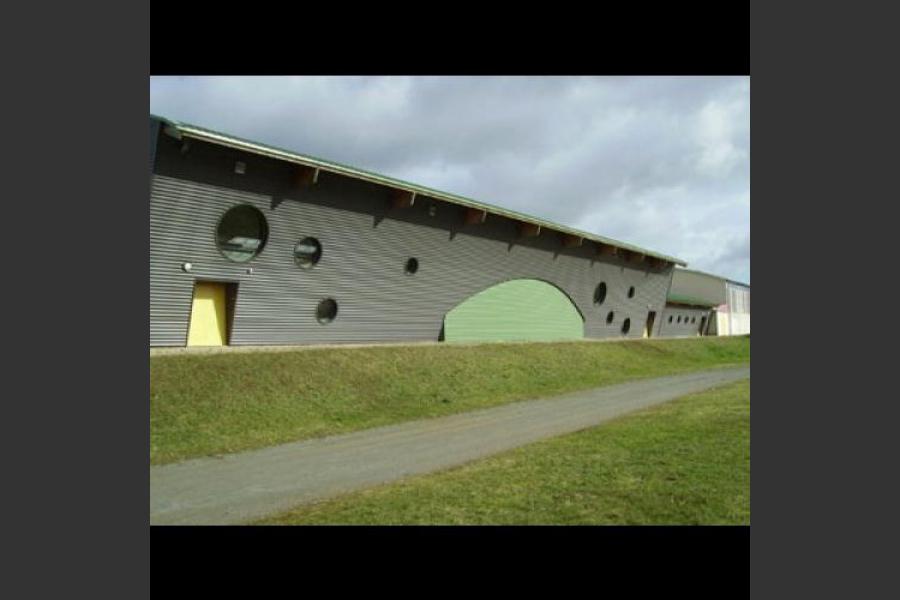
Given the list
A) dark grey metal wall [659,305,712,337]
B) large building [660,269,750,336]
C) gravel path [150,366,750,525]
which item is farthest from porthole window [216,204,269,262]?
large building [660,269,750,336]

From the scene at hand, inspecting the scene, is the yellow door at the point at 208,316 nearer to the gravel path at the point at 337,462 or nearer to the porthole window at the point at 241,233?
the porthole window at the point at 241,233

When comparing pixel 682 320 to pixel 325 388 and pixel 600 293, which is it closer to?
pixel 600 293

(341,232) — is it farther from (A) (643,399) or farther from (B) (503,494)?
(B) (503,494)

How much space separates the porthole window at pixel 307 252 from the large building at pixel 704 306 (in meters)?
34.1

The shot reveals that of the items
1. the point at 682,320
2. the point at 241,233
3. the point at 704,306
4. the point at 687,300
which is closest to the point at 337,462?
the point at 241,233

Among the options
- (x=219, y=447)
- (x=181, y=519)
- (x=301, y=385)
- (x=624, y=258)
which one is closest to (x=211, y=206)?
(x=301, y=385)

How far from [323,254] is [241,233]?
10.2 ft

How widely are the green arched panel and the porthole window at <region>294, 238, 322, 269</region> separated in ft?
24.1

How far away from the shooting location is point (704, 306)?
2189 inches

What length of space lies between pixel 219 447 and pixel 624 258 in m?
32.9

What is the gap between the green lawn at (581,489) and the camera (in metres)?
6.66

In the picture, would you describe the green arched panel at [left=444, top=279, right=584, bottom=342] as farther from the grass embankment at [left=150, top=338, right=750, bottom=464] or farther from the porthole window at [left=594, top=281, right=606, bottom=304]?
the porthole window at [left=594, top=281, right=606, bottom=304]

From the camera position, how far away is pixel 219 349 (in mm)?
17500

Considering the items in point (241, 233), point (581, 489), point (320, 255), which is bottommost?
point (581, 489)
